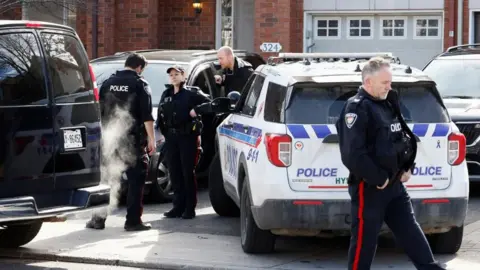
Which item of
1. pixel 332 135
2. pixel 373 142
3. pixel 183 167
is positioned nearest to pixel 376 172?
pixel 373 142

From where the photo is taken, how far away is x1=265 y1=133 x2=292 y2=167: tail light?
28.9 ft

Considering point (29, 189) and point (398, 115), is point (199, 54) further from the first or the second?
point (398, 115)

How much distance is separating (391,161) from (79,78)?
343 cm

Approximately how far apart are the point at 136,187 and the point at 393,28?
12.7 metres

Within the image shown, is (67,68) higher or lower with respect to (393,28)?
lower

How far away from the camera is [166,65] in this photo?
13695 mm

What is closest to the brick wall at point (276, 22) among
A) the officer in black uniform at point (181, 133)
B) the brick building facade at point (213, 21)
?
the brick building facade at point (213, 21)

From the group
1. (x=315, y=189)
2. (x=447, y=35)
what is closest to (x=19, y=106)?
(x=315, y=189)

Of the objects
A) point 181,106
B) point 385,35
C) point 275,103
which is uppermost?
point 385,35

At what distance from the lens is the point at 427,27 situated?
22219mm

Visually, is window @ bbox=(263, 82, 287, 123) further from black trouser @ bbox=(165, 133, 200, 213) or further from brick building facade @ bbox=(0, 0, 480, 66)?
brick building facade @ bbox=(0, 0, 480, 66)

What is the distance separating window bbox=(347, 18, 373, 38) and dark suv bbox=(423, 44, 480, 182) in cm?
681

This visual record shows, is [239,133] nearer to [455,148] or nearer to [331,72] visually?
[331,72]

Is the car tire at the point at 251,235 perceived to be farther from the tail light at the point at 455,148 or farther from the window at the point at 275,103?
the tail light at the point at 455,148
